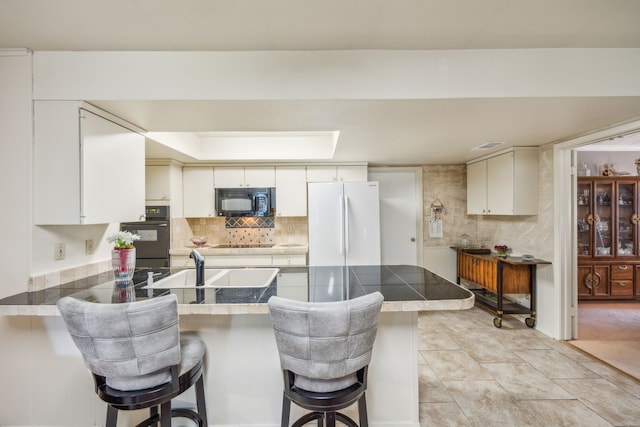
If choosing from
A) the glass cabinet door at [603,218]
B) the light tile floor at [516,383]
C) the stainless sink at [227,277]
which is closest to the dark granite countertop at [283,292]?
the stainless sink at [227,277]

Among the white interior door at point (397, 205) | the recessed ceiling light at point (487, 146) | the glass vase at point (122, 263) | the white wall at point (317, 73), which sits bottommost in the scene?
the glass vase at point (122, 263)

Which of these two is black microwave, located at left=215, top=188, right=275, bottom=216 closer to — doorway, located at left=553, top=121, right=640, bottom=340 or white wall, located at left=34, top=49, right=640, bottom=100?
white wall, located at left=34, top=49, right=640, bottom=100

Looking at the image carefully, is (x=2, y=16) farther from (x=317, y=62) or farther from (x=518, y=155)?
(x=518, y=155)

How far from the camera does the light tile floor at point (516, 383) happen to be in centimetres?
197

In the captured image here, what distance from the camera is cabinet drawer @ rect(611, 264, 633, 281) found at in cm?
429

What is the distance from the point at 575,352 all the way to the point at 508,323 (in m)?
0.74

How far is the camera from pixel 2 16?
4.91 feet

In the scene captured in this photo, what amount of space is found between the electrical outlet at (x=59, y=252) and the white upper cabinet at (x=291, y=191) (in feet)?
7.76

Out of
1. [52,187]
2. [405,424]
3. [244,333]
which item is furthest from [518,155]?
[52,187]

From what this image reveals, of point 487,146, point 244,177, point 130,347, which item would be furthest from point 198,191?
point 487,146

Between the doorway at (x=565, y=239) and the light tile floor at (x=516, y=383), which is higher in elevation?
the doorway at (x=565, y=239)

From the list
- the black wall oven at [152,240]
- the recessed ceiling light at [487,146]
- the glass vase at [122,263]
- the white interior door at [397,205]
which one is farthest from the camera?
the white interior door at [397,205]

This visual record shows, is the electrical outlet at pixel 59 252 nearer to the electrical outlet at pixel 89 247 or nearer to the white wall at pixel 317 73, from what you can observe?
the electrical outlet at pixel 89 247

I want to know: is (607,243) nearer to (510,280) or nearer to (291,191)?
(510,280)
